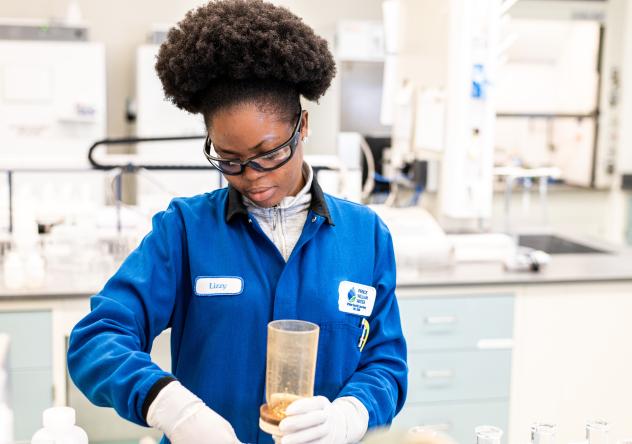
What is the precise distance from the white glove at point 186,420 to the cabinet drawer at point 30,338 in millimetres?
1439

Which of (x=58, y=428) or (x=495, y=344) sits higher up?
(x=58, y=428)

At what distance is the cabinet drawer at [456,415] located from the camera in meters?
2.58

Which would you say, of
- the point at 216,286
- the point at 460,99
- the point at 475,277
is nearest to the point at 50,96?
the point at 460,99

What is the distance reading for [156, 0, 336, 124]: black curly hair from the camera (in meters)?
1.14

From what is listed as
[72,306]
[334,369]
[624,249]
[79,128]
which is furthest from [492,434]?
[79,128]

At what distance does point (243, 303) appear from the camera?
125cm

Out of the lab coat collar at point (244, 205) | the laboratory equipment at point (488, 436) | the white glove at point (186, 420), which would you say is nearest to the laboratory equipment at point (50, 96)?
the lab coat collar at point (244, 205)

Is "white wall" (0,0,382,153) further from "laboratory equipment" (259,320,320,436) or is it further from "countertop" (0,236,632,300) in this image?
"laboratory equipment" (259,320,320,436)

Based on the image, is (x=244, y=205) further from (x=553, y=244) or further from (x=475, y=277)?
(x=553, y=244)

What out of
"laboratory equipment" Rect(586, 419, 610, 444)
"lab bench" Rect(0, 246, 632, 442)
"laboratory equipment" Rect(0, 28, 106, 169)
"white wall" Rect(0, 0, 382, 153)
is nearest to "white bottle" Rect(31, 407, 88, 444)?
"laboratory equipment" Rect(586, 419, 610, 444)

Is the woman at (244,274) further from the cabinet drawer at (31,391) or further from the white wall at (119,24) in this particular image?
the white wall at (119,24)

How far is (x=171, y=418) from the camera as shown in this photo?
106cm

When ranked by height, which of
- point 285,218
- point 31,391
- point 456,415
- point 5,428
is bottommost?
point 456,415

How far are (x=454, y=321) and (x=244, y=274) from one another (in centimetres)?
149
